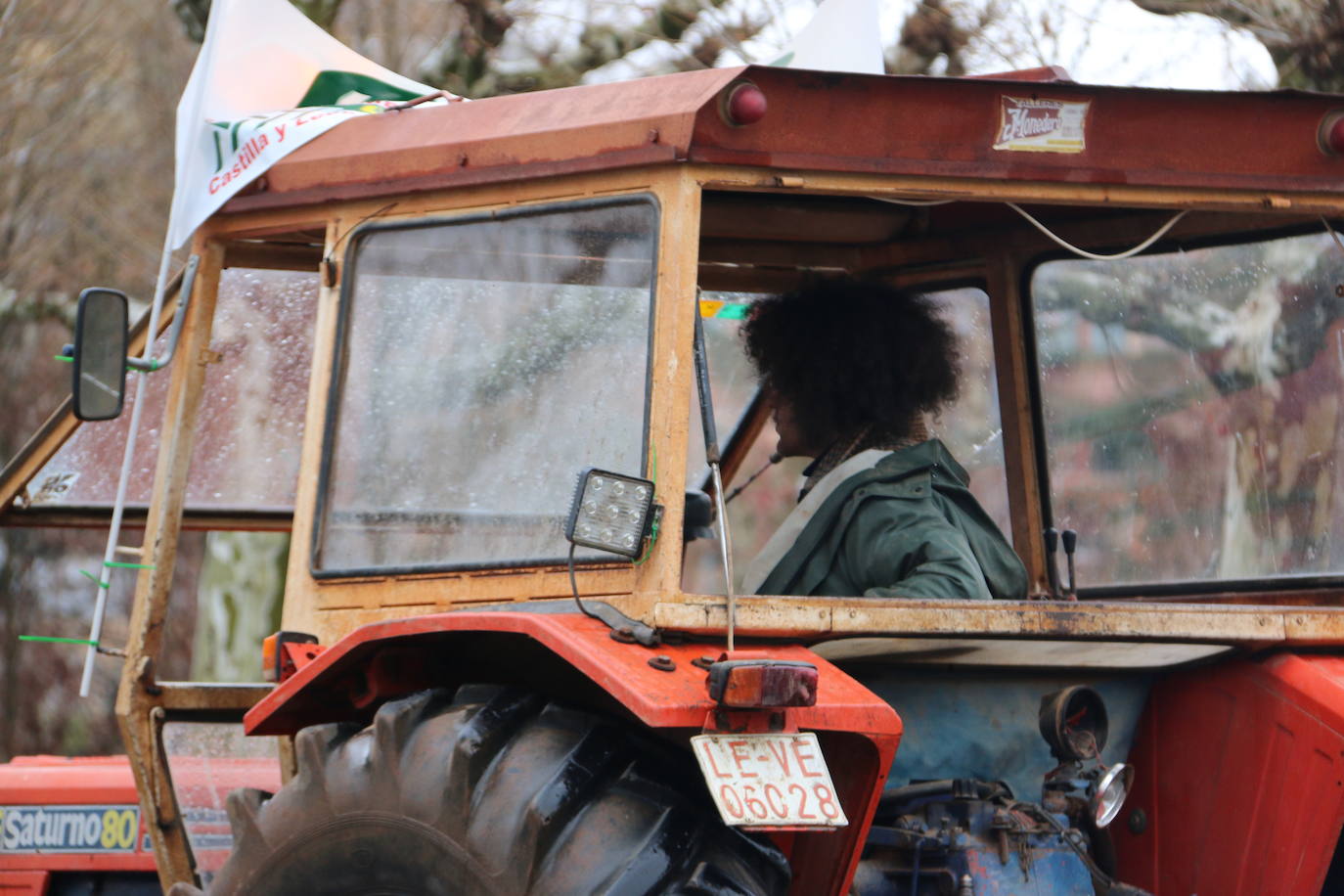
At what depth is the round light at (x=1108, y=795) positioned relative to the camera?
2934 millimetres

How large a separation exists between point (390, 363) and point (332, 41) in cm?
123

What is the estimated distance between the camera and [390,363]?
3414mm

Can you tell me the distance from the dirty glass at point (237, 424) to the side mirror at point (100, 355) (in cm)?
68

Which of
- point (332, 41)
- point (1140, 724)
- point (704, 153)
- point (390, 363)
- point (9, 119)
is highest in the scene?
point (9, 119)

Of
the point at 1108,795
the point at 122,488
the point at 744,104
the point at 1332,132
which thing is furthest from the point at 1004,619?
the point at 122,488

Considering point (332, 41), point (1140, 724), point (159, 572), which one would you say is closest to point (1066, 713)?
point (1140, 724)

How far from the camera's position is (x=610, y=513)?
2695mm

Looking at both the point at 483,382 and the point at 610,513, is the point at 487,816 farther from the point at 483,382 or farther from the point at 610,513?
the point at 483,382

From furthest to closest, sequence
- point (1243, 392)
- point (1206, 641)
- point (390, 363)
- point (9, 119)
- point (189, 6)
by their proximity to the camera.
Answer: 1. point (9, 119)
2. point (189, 6)
3. point (1243, 392)
4. point (390, 363)
5. point (1206, 641)

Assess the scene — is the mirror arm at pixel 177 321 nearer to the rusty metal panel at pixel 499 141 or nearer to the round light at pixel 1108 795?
the rusty metal panel at pixel 499 141

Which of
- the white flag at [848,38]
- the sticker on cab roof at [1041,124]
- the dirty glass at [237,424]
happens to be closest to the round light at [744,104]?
the sticker on cab roof at [1041,124]

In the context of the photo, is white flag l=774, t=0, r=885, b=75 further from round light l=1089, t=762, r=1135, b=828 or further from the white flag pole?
round light l=1089, t=762, r=1135, b=828

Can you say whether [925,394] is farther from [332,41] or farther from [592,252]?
[332,41]

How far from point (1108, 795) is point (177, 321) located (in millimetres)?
2337
